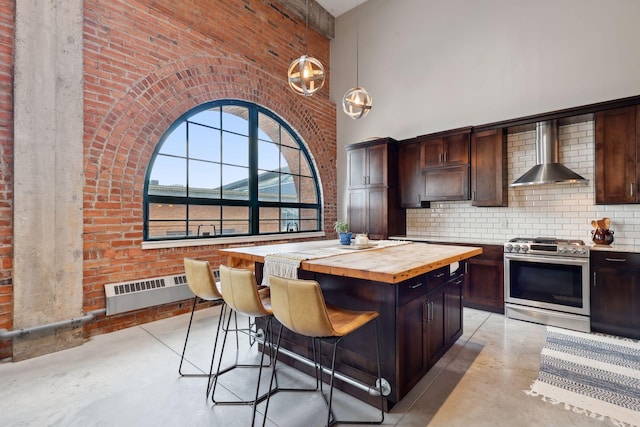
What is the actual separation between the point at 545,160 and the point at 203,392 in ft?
14.8

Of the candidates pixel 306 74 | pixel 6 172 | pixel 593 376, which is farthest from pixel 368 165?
pixel 6 172

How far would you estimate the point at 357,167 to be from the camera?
545 centimetres

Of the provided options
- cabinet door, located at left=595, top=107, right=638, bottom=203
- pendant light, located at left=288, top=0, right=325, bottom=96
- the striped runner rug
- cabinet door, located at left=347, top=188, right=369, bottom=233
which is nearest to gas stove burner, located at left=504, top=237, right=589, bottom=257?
cabinet door, located at left=595, top=107, right=638, bottom=203

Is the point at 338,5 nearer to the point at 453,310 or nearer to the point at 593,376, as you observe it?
the point at 453,310

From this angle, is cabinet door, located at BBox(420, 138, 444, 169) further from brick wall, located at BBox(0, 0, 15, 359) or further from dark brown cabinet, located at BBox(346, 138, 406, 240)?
brick wall, located at BBox(0, 0, 15, 359)

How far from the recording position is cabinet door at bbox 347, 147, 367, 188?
5.33 meters

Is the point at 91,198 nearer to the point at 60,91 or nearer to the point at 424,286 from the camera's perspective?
the point at 60,91

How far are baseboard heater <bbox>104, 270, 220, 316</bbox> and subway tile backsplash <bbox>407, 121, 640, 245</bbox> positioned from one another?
12.6 ft

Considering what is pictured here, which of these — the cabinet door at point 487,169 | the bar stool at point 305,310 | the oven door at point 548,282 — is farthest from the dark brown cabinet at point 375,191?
the bar stool at point 305,310

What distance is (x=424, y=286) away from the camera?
2.24 m

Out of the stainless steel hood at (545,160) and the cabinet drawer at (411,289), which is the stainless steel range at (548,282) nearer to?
the stainless steel hood at (545,160)

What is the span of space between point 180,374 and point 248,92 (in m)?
3.92

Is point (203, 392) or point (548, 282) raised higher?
point (548, 282)

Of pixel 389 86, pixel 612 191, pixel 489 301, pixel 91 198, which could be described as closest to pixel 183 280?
pixel 91 198
